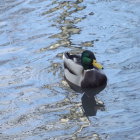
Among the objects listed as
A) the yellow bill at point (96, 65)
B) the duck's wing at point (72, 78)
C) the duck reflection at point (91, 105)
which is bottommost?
the duck's wing at point (72, 78)

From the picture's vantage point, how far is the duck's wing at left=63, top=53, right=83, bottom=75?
13883 mm

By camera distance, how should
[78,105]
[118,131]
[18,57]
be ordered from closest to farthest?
[118,131], [78,105], [18,57]

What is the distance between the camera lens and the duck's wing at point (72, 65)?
13883mm

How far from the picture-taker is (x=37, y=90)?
1303 centimetres

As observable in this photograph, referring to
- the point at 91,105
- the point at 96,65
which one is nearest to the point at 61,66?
the point at 96,65

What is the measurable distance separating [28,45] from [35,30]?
4.17 ft

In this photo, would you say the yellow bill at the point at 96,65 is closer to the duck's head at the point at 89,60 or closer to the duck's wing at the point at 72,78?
the duck's head at the point at 89,60

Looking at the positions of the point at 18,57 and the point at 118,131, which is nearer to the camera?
the point at 118,131

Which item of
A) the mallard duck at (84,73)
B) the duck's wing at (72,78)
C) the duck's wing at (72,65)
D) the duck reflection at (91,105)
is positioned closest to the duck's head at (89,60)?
the mallard duck at (84,73)

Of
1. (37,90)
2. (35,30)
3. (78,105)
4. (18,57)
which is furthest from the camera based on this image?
(35,30)

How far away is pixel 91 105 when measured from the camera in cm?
1232

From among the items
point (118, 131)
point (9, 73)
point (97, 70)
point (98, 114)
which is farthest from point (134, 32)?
point (118, 131)

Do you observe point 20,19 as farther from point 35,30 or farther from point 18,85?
point 18,85

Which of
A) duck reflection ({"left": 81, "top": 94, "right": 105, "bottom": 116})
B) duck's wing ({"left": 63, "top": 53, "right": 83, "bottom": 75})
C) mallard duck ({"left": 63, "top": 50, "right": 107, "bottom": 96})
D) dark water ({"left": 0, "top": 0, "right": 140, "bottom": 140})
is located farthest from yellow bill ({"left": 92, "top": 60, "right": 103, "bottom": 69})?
duck reflection ({"left": 81, "top": 94, "right": 105, "bottom": 116})
